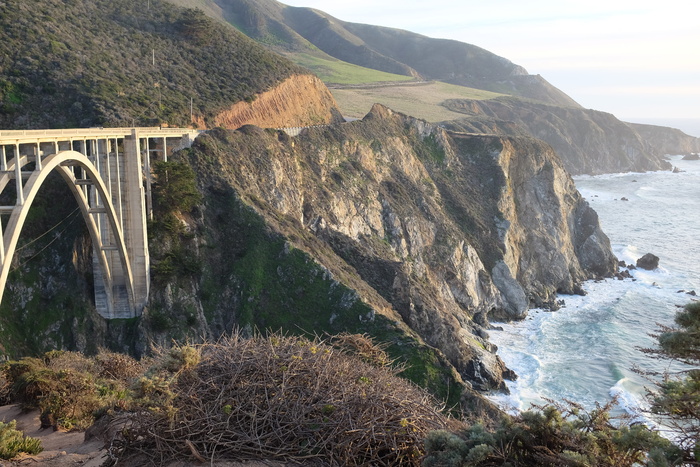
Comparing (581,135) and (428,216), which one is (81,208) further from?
(581,135)

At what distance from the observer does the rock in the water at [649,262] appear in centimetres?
5988

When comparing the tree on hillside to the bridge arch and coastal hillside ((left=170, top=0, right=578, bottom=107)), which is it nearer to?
the bridge arch

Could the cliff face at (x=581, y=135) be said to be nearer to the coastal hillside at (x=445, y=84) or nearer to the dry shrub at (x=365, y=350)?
the coastal hillside at (x=445, y=84)

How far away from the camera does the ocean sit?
34969mm

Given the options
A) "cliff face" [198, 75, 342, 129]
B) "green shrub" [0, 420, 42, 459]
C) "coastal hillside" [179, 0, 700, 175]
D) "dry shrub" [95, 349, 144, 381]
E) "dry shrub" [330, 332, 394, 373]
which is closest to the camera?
"green shrub" [0, 420, 42, 459]

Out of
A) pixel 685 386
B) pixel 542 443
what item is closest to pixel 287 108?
pixel 542 443

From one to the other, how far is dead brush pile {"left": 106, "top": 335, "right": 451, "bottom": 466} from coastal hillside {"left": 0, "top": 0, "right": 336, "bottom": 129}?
102 ft

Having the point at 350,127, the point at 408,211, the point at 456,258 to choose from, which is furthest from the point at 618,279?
the point at 350,127

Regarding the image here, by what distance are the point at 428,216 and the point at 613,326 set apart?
1771 centimetres

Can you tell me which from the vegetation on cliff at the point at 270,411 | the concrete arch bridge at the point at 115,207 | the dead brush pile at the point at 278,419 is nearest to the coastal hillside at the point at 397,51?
the concrete arch bridge at the point at 115,207

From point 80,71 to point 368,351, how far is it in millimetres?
35622

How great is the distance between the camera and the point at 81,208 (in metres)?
25.2

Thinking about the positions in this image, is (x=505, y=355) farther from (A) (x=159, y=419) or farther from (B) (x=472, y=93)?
(B) (x=472, y=93)

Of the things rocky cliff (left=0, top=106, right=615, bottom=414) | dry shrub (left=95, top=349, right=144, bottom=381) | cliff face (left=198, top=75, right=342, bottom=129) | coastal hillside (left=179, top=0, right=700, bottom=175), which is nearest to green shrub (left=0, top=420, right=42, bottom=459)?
dry shrub (left=95, top=349, right=144, bottom=381)
